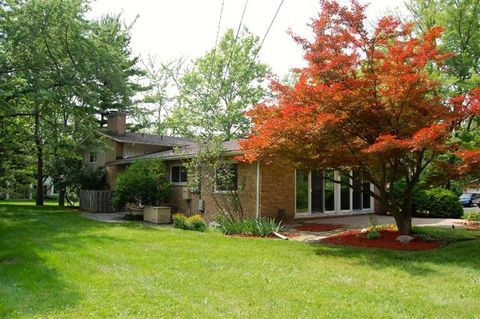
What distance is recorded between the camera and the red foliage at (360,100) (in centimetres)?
862

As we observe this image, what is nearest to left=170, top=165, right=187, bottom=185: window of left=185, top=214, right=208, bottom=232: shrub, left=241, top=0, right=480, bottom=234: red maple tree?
left=185, top=214, right=208, bottom=232: shrub

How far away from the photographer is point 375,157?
31.6 feet

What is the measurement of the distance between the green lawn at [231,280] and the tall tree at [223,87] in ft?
88.7

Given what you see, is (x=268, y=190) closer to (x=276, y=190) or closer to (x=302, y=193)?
(x=276, y=190)

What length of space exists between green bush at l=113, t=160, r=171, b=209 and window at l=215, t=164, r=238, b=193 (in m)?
3.41

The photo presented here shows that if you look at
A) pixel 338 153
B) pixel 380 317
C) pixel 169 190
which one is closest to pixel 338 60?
pixel 338 153

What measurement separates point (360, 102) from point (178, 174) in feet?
35.7

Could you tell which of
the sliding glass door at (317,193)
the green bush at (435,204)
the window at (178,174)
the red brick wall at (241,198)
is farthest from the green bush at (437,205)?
the window at (178,174)

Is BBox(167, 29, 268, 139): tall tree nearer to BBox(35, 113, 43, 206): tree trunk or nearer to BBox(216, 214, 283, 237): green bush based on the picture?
BBox(35, 113, 43, 206): tree trunk

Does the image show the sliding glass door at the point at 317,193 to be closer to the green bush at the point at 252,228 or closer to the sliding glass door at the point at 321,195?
the sliding glass door at the point at 321,195

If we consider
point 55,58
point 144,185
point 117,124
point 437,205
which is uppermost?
point 55,58

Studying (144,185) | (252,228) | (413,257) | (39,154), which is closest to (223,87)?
(39,154)

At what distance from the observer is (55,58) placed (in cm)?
1667

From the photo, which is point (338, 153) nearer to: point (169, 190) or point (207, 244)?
point (207, 244)
